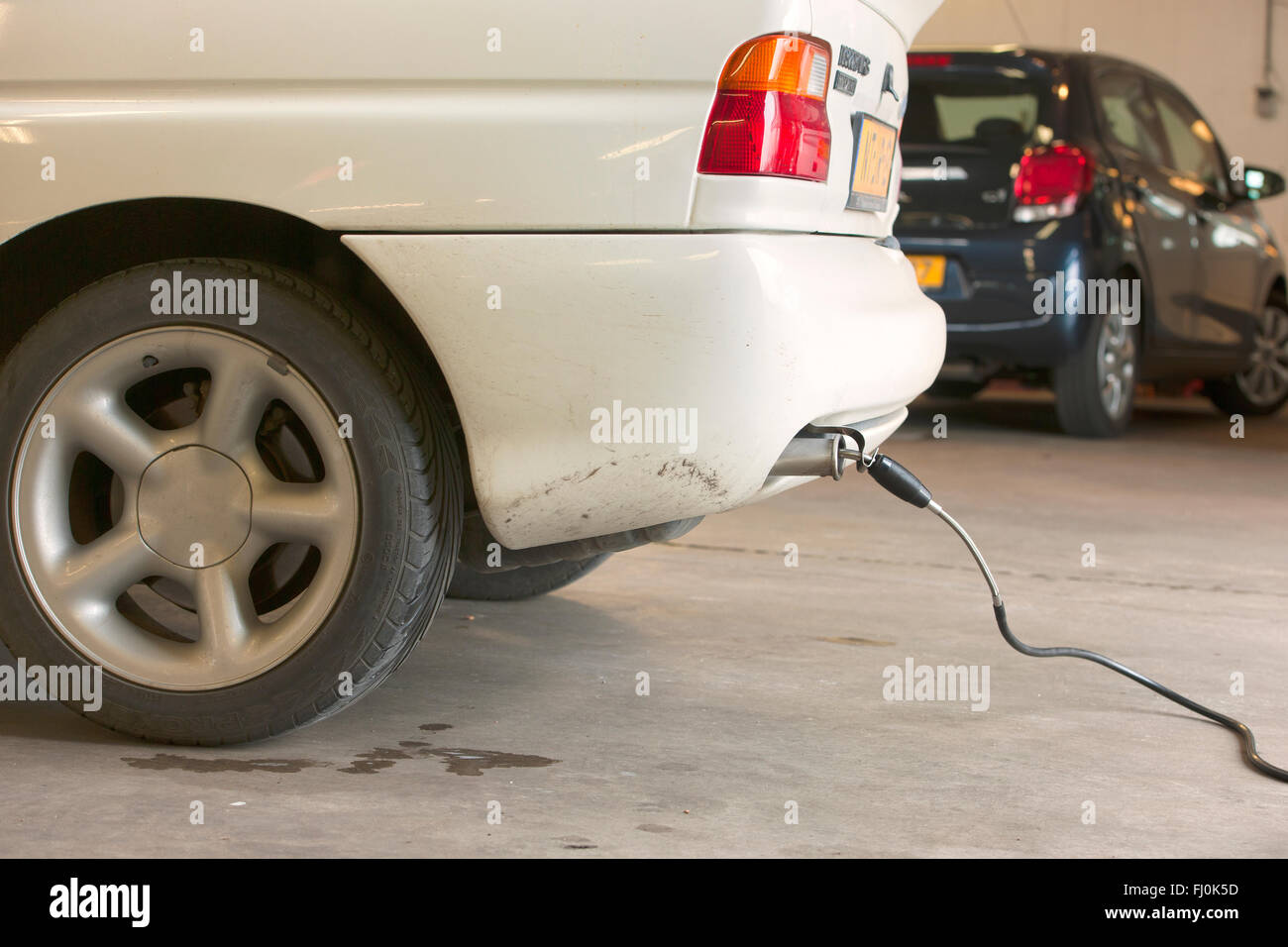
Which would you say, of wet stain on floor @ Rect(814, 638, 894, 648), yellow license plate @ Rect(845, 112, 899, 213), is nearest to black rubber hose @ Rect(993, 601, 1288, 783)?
wet stain on floor @ Rect(814, 638, 894, 648)

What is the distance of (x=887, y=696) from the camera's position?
9.71ft

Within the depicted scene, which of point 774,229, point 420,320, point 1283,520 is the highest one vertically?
point 774,229

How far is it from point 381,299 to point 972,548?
1.21 m

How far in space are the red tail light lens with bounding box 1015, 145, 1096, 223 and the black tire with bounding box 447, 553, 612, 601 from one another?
3.94 metres

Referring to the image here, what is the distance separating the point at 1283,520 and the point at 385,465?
4.00 metres

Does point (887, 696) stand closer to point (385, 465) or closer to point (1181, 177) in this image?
point (385, 465)

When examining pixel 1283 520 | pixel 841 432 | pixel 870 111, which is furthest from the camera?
pixel 1283 520

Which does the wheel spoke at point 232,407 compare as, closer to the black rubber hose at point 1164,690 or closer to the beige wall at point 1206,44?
the black rubber hose at point 1164,690

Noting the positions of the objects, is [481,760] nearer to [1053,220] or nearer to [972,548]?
[972,548]

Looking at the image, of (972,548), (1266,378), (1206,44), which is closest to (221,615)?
(972,548)

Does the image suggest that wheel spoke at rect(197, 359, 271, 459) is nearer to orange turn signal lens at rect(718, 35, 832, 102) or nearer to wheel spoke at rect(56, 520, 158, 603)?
wheel spoke at rect(56, 520, 158, 603)

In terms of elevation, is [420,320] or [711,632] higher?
[420,320]

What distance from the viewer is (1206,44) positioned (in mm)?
12547
